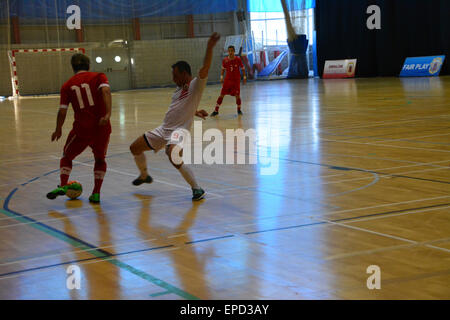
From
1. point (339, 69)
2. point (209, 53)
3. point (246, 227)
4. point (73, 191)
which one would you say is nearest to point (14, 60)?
point (339, 69)

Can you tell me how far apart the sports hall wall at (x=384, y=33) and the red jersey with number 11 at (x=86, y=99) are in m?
27.8

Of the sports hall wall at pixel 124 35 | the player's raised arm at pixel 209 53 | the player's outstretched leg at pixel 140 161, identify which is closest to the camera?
the player's raised arm at pixel 209 53

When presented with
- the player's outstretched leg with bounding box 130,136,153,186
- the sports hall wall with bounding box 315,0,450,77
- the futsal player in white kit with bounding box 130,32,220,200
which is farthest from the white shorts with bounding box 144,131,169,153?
the sports hall wall with bounding box 315,0,450,77

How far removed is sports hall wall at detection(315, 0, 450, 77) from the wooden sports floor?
24.1 meters

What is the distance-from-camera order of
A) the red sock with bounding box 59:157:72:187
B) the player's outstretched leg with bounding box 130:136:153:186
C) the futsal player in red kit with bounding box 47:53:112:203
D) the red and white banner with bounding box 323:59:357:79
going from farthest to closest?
the red and white banner with bounding box 323:59:357:79
the player's outstretched leg with bounding box 130:136:153:186
the red sock with bounding box 59:157:72:187
the futsal player in red kit with bounding box 47:53:112:203

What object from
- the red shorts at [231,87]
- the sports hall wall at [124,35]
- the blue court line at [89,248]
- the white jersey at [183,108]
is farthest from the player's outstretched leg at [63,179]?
the sports hall wall at [124,35]

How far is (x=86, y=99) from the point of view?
21.0ft

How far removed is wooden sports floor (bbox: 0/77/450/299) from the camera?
3729 mm

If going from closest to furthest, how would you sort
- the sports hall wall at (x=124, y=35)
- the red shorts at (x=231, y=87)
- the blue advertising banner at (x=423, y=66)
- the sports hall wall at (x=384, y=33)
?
the red shorts at (x=231, y=87), the blue advertising banner at (x=423, y=66), the sports hall wall at (x=384, y=33), the sports hall wall at (x=124, y=35)

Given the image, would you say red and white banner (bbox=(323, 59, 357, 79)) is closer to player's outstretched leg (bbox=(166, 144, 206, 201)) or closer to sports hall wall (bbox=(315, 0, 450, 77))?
sports hall wall (bbox=(315, 0, 450, 77))

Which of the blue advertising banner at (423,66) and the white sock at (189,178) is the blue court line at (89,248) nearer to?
the white sock at (189,178)

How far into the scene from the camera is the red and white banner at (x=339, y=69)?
119 ft
